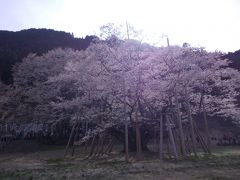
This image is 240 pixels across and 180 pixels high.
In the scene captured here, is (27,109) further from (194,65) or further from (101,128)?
(194,65)

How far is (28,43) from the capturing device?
50094mm

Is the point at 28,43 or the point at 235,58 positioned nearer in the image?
the point at 235,58

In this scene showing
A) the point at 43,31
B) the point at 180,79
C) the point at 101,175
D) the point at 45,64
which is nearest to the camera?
the point at 101,175

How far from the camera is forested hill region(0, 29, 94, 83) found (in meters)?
42.7

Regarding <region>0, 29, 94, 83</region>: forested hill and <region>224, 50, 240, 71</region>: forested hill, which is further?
<region>0, 29, 94, 83</region>: forested hill

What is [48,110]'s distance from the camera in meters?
31.1

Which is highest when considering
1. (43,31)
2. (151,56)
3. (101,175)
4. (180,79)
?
(43,31)

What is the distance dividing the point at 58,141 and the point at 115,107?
1284 centimetres

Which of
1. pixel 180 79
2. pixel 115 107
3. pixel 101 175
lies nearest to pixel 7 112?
pixel 115 107

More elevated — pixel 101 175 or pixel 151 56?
pixel 151 56

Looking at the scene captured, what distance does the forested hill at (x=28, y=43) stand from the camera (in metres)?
42.7

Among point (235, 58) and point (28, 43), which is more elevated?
point (28, 43)

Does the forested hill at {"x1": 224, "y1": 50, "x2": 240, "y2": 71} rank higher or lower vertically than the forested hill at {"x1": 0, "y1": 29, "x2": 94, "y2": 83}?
lower

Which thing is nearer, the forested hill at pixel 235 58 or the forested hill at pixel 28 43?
the forested hill at pixel 235 58
